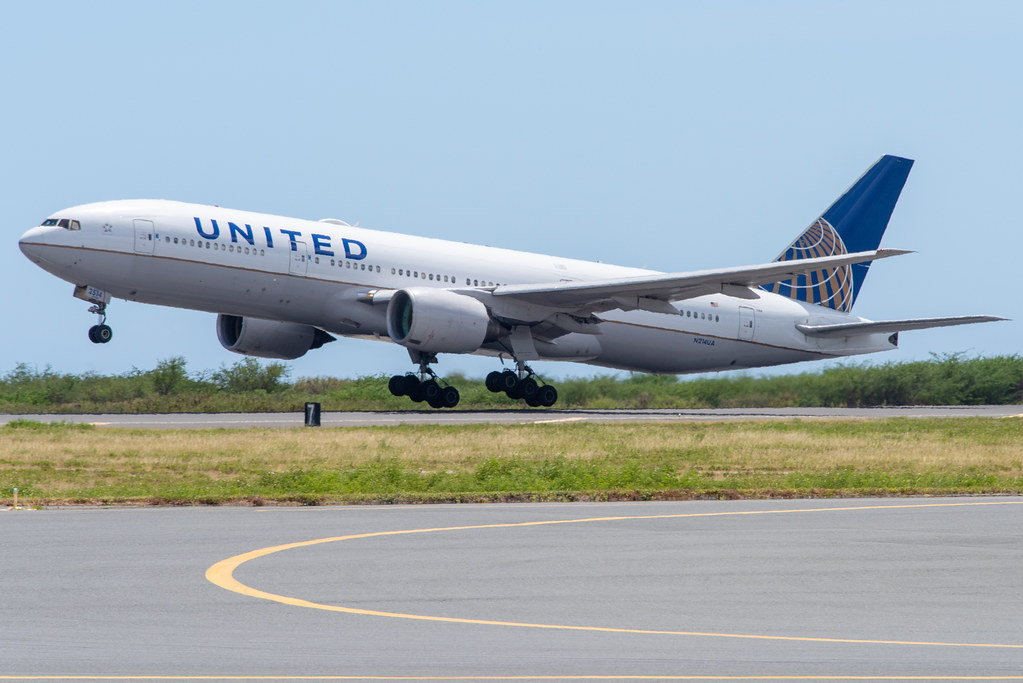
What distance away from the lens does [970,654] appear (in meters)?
6.73

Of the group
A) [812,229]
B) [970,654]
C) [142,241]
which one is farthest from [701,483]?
[812,229]

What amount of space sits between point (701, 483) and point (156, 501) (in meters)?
6.88

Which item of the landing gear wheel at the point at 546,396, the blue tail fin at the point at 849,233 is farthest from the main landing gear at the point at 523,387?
the blue tail fin at the point at 849,233

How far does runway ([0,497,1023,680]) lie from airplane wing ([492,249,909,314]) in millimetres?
19151

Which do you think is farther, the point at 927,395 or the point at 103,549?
the point at 927,395

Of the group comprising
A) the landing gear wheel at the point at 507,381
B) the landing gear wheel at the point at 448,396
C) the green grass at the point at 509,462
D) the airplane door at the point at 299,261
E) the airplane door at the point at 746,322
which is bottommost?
the green grass at the point at 509,462

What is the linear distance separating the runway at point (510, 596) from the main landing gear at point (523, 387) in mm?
23132

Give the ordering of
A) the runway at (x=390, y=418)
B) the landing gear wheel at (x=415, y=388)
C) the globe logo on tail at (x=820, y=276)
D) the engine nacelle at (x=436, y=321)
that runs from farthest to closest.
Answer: the globe logo on tail at (x=820, y=276) → the landing gear wheel at (x=415, y=388) → the engine nacelle at (x=436, y=321) → the runway at (x=390, y=418)

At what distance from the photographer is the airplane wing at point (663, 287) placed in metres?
32.1

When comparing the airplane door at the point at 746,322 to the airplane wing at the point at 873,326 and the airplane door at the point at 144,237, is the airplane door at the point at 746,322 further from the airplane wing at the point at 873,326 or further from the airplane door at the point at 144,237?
the airplane door at the point at 144,237

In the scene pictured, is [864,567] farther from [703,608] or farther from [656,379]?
[656,379]

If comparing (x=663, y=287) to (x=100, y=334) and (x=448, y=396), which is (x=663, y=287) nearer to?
(x=448, y=396)

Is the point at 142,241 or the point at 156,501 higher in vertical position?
the point at 142,241

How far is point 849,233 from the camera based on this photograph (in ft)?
143
